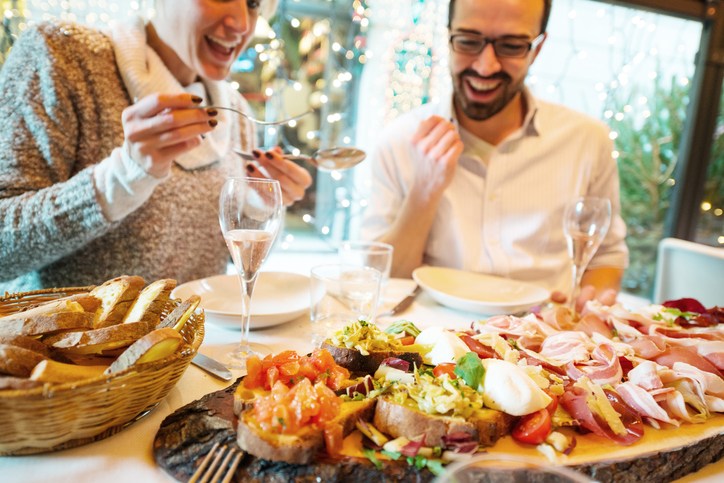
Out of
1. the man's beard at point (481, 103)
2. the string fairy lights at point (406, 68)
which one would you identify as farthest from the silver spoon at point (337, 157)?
the string fairy lights at point (406, 68)

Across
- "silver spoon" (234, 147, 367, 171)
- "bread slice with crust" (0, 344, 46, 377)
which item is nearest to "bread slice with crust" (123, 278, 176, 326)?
"bread slice with crust" (0, 344, 46, 377)

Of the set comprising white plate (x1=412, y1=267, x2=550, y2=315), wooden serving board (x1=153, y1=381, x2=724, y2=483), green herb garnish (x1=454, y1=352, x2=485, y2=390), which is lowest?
white plate (x1=412, y1=267, x2=550, y2=315)

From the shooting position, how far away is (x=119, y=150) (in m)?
1.36

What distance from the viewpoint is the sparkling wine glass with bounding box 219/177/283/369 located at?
1046 millimetres

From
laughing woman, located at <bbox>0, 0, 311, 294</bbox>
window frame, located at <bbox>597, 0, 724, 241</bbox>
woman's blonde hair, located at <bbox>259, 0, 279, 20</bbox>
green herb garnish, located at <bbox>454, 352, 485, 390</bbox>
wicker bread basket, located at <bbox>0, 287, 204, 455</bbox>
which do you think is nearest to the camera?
wicker bread basket, located at <bbox>0, 287, 204, 455</bbox>

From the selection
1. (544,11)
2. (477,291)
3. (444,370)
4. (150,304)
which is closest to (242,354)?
(150,304)

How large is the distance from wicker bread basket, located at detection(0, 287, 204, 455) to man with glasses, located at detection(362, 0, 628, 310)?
5.06ft

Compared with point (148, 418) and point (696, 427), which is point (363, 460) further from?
point (696, 427)

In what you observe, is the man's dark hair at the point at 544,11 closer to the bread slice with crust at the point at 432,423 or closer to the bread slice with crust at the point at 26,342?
the bread slice with crust at the point at 432,423

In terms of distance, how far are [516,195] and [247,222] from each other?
1700mm

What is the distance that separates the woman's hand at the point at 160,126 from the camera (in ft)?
4.14

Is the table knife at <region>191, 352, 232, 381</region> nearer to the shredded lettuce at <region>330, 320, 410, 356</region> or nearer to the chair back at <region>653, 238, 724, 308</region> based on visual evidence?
the shredded lettuce at <region>330, 320, 410, 356</region>

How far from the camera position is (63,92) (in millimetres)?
1670

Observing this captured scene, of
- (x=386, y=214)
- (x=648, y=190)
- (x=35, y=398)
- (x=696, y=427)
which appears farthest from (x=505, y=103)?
(x=648, y=190)
